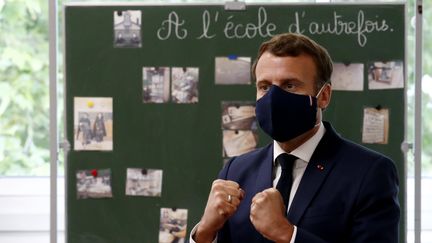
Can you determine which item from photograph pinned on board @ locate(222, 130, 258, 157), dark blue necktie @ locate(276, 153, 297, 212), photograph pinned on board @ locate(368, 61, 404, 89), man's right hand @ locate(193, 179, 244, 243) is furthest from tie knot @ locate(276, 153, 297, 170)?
photograph pinned on board @ locate(368, 61, 404, 89)

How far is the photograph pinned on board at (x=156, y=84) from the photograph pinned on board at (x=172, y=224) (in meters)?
0.49

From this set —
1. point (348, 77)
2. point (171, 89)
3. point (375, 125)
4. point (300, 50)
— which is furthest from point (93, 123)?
point (300, 50)

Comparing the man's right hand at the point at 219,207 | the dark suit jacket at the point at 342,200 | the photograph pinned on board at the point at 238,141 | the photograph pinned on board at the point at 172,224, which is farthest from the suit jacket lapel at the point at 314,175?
the photograph pinned on board at the point at 172,224

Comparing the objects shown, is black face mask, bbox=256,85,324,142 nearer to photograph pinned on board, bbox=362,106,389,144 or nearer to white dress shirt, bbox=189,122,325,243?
white dress shirt, bbox=189,122,325,243

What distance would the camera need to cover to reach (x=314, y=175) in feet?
5.18

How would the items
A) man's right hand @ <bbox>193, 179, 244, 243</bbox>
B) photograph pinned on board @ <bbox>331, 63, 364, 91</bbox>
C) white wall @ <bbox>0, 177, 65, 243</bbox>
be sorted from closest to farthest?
man's right hand @ <bbox>193, 179, 244, 243</bbox>
photograph pinned on board @ <bbox>331, 63, 364, 91</bbox>
white wall @ <bbox>0, 177, 65, 243</bbox>

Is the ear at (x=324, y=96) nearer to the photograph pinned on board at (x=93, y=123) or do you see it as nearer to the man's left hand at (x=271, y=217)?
the man's left hand at (x=271, y=217)

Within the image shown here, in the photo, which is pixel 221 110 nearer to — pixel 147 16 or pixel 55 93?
pixel 147 16

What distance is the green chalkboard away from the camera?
3.07m

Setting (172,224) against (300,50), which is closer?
(300,50)

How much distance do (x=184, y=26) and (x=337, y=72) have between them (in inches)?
27.7

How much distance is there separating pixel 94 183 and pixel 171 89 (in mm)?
537

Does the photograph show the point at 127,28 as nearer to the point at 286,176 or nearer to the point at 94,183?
the point at 94,183

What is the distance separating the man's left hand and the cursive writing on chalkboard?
1661 mm
